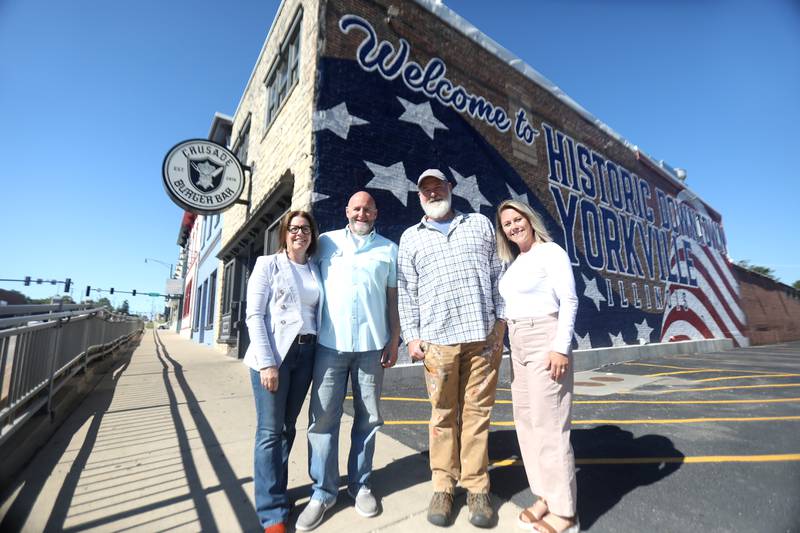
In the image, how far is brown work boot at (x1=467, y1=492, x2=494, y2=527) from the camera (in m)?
2.10

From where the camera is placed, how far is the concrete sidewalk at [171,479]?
2.14 meters

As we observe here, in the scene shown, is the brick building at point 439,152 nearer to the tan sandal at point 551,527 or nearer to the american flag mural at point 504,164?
the american flag mural at point 504,164

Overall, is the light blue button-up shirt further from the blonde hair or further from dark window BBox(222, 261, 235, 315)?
dark window BBox(222, 261, 235, 315)

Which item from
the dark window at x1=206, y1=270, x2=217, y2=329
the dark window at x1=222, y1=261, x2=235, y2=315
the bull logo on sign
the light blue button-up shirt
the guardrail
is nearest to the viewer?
the light blue button-up shirt

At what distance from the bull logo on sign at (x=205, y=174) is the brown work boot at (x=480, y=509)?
349 inches

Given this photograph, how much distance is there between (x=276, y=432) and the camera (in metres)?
2.15

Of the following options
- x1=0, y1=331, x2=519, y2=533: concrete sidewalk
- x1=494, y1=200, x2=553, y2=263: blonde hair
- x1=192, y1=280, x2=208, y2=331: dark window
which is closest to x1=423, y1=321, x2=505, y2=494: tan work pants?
x1=0, y1=331, x2=519, y2=533: concrete sidewalk

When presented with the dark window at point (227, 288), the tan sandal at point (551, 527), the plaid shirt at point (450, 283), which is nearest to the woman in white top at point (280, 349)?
the plaid shirt at point (450, 283)

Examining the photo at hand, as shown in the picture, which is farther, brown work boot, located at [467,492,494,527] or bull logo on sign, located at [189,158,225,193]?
bull logo on sign, located at [189,158,225,193]

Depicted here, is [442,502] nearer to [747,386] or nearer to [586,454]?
[586,454]

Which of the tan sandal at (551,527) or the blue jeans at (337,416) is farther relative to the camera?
the blue jeans at (337,416)

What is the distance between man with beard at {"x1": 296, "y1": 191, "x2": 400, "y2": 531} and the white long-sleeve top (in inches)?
34.5

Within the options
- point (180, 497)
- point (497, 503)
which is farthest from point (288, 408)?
point (497, 503)

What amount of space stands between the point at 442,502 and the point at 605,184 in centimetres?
1351
